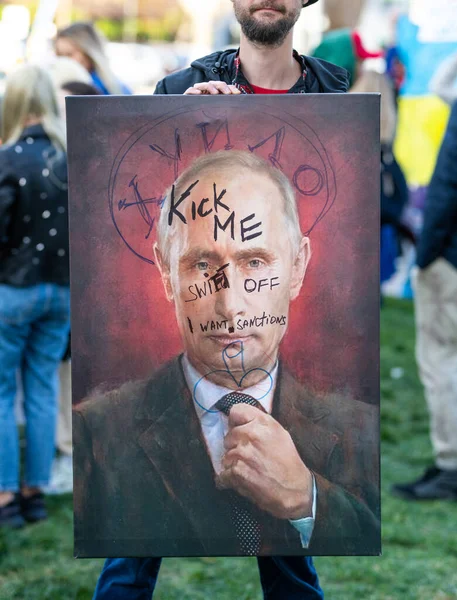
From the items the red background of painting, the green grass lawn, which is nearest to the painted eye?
the red background of painting

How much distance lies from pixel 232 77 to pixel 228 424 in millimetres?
894

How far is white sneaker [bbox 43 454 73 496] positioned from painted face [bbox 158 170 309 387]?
253cm

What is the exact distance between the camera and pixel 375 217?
2195 mm

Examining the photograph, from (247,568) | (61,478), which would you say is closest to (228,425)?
(247,568)

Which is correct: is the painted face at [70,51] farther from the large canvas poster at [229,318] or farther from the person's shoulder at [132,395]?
the person's shoulder at [132,395]

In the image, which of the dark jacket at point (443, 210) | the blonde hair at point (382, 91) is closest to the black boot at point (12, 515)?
the dark jacket at point (443, 210)

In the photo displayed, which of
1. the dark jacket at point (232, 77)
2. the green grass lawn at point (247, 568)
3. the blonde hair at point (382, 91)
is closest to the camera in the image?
the dark jacket at point (232, 77)

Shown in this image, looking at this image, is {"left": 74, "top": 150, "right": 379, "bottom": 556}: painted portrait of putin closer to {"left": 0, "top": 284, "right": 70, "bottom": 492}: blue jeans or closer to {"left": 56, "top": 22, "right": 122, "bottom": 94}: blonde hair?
{"left": 0, "top": 284, "right": 70, "bottom": 492}: blue jeans

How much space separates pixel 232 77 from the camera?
2469 millimetres

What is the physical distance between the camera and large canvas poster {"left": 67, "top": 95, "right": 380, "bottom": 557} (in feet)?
7.17

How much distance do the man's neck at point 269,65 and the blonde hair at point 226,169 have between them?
356 mm

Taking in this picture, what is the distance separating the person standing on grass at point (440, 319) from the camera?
445 cm

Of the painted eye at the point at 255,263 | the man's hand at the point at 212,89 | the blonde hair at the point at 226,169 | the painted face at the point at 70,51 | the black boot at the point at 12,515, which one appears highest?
the painted face at the point at 70,51

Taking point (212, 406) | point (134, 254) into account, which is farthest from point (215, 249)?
point (212, 406)
